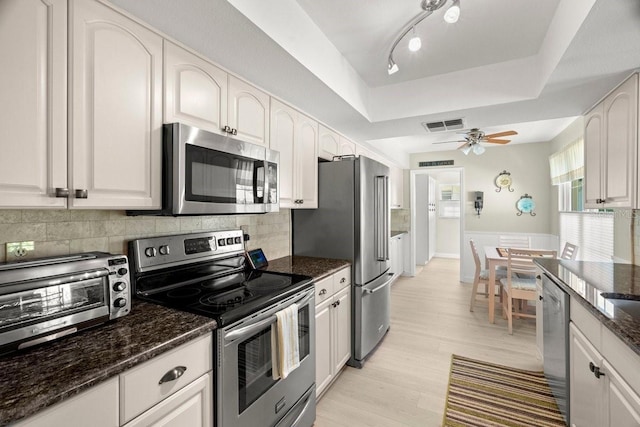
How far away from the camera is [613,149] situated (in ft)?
6.55

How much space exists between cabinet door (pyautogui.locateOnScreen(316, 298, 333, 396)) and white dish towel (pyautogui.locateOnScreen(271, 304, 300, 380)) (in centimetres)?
47

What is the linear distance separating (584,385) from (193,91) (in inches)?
100

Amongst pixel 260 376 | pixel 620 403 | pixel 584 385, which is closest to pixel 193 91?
pixel 260 376

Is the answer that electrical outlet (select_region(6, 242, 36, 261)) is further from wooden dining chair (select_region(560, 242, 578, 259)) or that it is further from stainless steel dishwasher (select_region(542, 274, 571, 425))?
wooden dining chair (select_region(560, 242, 578, 259))

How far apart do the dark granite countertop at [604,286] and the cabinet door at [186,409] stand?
1.56 m

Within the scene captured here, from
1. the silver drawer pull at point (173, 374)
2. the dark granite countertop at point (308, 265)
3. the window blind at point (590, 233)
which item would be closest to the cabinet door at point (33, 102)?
the silver drawer pull at point (173, 374)

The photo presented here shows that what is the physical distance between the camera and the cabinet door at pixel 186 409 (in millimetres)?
985

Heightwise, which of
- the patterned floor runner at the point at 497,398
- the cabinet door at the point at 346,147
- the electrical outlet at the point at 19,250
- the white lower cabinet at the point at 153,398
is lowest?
the patterned floor runner at the point at 497,398

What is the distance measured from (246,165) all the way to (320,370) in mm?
1494

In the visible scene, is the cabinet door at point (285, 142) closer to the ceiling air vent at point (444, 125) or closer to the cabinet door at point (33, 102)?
the cabinet door at point (33, 102)

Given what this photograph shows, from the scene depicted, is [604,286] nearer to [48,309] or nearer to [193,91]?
[193,91]

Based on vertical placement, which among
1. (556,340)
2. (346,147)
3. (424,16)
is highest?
(424,16)

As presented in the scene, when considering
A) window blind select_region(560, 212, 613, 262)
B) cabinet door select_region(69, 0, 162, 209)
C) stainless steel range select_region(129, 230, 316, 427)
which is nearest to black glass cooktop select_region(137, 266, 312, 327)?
stainless steel range select_region(129, 230, 316, 427)

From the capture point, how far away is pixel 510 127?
4258mm
